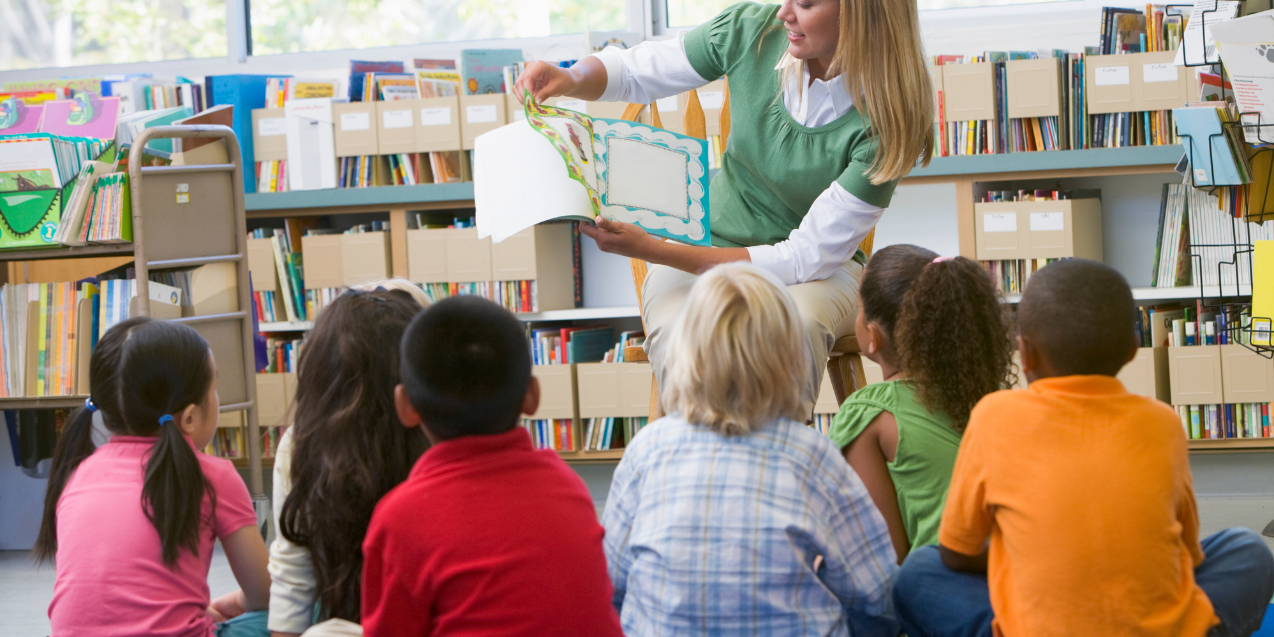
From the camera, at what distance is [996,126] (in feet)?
9.54

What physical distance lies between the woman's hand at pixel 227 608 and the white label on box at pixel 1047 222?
2203mm

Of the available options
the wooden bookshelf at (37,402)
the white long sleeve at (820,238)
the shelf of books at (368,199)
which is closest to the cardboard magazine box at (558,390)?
the shelf of books at (368,199)

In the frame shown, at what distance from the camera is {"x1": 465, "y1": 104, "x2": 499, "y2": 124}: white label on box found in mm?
3102

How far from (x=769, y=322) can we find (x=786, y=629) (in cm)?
31

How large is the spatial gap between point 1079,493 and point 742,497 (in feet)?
1.07

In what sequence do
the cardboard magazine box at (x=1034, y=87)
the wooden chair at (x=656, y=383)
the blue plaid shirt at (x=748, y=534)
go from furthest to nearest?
the cardboard magazine box at (x=1034, y=87), the wooden chair at (x=656, y=383), the blue plaid shirt at (x=748, y=534)

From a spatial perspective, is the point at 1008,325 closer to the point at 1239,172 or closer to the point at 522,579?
the point at 522,579

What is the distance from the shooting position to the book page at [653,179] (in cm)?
161

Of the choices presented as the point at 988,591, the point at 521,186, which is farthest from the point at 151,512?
the point at 988,591

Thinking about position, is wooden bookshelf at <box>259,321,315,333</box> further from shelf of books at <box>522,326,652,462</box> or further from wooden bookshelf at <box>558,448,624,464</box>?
wooden bookshelf at <box>558,448,624,464</box>

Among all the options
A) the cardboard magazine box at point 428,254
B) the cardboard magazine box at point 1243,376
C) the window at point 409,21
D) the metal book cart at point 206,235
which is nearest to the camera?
the metal book cart at point 206,235

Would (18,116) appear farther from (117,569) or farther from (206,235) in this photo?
(117,569)

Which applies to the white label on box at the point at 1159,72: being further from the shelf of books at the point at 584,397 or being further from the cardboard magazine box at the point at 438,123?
the cardboard magazine box at the point at 438,123

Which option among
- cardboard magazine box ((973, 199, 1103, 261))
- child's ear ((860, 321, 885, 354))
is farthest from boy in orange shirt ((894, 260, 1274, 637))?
cardboard magazine box ((973, 199, 1103, 261))
